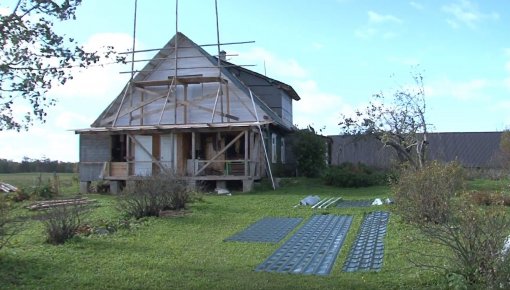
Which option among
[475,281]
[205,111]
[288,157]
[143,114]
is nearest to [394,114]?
[288,157]

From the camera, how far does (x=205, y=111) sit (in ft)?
89.0

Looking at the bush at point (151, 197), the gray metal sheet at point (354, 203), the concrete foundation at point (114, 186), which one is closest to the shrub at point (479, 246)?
the bush at point (151, 197)

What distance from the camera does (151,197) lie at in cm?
1488

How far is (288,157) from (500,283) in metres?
25.2

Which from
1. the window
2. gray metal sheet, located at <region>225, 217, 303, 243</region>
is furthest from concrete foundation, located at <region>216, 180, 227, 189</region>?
gray metal sheet, located at <region>225, 217, 303, 243</region>

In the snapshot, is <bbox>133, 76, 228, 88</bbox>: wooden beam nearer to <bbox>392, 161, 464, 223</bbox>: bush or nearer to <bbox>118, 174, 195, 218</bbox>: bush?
<bbox>118, 174, 195, 218</bbox>: bush

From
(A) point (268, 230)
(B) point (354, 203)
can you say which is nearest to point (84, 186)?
(B) point (354, 203)

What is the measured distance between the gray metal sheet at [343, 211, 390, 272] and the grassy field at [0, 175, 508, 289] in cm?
14

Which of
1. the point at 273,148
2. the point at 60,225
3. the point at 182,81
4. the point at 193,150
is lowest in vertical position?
the point at 60,225

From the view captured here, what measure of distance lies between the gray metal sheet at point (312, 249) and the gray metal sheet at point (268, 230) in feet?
1.04

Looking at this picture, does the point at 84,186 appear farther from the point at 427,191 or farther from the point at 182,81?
the point at 427,191

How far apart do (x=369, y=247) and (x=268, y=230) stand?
116 inches

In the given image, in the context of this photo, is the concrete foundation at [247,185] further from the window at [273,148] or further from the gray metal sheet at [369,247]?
the gray metal sheet at [369,247]

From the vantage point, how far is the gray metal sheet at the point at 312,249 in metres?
8.64
